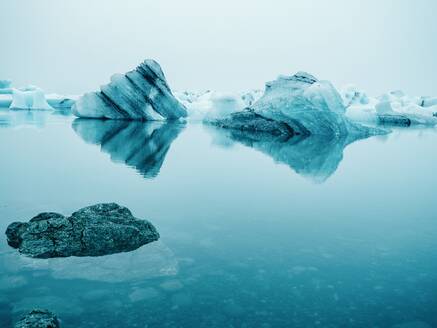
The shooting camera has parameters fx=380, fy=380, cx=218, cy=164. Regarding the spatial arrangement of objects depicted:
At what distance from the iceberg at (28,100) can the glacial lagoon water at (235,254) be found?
91.4 ft

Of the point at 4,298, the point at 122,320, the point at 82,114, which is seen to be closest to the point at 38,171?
the point at 4,298

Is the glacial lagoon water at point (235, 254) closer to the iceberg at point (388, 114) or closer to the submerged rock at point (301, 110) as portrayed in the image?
the submerged rock at point (301, 110)

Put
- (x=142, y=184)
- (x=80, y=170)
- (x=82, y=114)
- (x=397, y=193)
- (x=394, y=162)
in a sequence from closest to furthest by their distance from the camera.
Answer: (x=142, y=184)
(x=397, y=193)
(x=80, y=170)
(x=394, y=162)
(x=82, y=114)

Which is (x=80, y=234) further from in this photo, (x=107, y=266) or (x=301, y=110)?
(x=301, y=110)

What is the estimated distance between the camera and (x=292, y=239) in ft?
11.2

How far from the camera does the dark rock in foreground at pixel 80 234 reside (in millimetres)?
2850

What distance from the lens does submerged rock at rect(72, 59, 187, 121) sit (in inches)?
813

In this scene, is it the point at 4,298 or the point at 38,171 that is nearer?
the point at 4,298

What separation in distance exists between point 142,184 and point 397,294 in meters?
3.59

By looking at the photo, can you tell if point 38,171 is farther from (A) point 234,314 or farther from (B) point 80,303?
(A) point 234,314

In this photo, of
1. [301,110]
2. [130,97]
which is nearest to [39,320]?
[301,110]

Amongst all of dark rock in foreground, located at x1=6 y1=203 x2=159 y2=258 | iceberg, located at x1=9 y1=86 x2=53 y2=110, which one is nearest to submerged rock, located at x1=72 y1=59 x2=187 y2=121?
iceberg, located at x1=9 y1=86 x2=53 y2=110

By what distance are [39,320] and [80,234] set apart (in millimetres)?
1138

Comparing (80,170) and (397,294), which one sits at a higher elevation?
(80,170)
